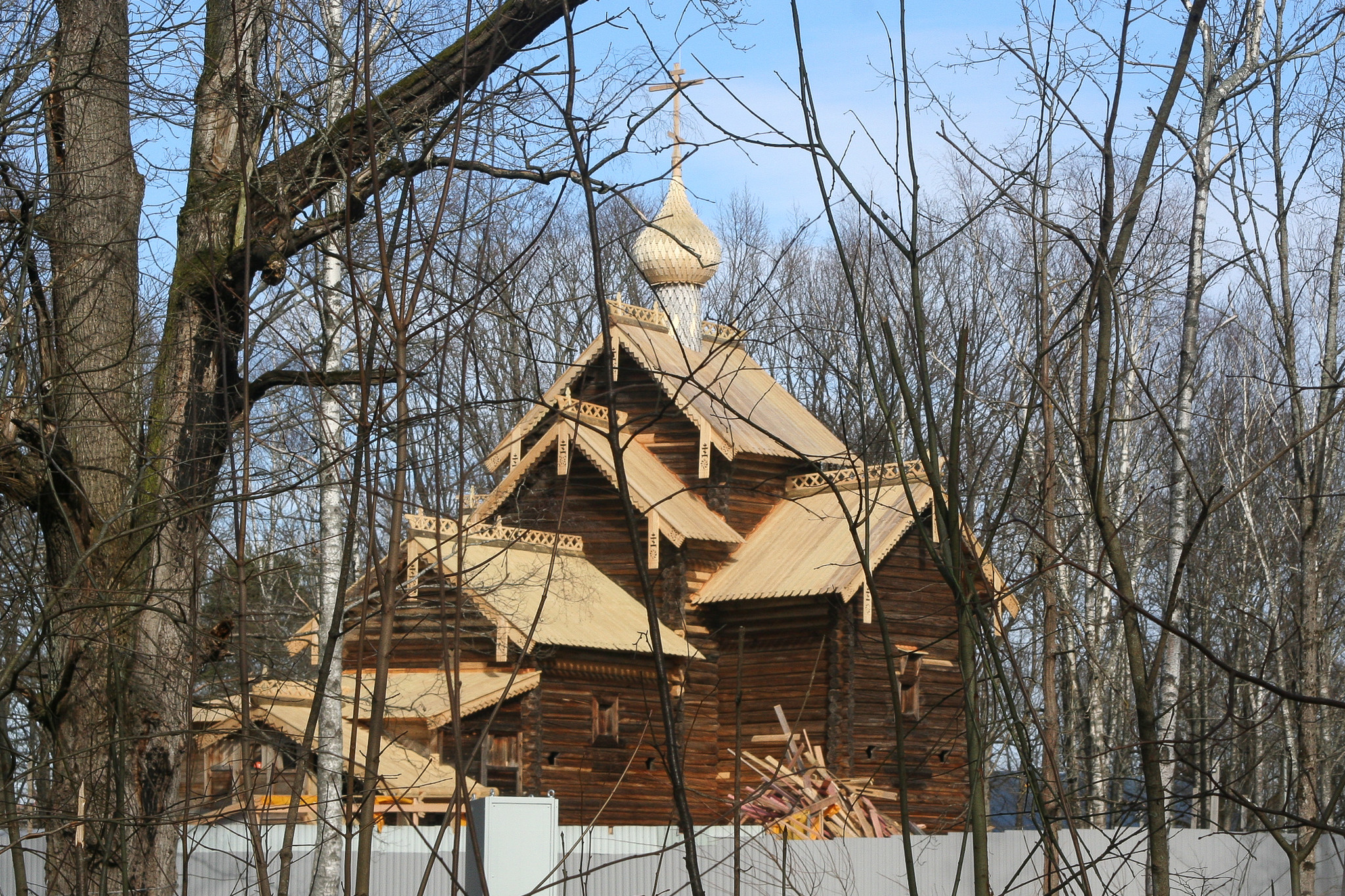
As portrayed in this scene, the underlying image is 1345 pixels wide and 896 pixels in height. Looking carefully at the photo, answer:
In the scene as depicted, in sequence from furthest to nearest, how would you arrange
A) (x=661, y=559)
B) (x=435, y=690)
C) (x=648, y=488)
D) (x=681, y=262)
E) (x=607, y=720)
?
1. (x=681, y=262)
2. (x=661, y=559)
3. (x=648, y=488)
4. (x=607, y=720)
5. (x=435, y=690)

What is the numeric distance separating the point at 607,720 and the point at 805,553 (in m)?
4.47

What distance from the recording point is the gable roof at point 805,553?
21922mm

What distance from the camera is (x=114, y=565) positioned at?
698 centimetres

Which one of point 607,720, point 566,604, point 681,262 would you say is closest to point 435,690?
point 566,604

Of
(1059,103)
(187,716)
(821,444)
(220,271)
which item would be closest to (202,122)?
(220,271)

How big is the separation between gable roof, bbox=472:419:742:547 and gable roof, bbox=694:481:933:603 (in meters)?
0.58

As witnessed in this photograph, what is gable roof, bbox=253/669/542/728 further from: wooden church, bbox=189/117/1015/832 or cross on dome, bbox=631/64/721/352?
cross on dome, bbox=631/64/721/352

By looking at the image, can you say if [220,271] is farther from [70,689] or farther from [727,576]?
[727,576]

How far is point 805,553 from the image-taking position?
77.5 feet

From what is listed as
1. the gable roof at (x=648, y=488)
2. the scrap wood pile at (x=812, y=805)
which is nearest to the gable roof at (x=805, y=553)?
the gable roof at (x=648, y=488)

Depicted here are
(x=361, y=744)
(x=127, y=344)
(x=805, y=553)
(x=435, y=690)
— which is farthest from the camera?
(x=805, y=553)

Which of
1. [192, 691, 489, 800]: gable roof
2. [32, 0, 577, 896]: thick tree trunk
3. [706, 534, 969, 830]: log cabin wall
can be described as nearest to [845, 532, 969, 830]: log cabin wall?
[706, 534, 969, 830]: log cabin wall

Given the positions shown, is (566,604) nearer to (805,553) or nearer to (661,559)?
(661,559)

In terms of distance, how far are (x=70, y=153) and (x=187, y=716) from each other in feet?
14.2
